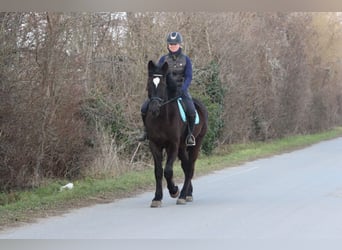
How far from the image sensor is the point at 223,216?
33.2 ft

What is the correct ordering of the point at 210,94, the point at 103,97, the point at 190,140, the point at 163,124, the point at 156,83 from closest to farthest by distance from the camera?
1. the point at 156,83
2. the point at 163,124
3. the point at 190,140
4. the point at 103,97
5. the point at 210,94

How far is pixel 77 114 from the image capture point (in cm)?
1568

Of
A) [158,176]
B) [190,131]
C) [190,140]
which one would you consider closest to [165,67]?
[190,131]

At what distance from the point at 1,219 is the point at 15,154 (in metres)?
3.62

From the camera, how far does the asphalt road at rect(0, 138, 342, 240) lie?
28.6 ft

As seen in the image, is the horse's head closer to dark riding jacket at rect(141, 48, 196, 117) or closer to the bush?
dark riding jacket at rect(141, 48, 196, 117)

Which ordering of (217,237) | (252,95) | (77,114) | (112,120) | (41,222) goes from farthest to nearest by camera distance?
(252,95), (112,120), (77,114), (41,222), (217,237)

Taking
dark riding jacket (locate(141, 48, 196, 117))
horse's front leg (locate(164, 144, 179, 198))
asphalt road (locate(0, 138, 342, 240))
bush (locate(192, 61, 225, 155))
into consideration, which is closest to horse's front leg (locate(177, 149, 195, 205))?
asphalt road (locate(0, 138, 342, 240))

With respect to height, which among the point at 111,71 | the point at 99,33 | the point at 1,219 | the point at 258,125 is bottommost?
the point at 258,125

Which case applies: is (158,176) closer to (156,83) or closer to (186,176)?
(186,176)

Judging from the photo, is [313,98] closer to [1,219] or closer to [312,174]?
[312,174]

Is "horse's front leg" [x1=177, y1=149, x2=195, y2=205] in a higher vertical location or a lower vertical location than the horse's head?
lower

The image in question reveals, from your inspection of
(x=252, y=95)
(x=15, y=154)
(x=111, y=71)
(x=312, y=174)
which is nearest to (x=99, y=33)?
(x=111, y=71)

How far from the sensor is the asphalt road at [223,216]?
871cm
